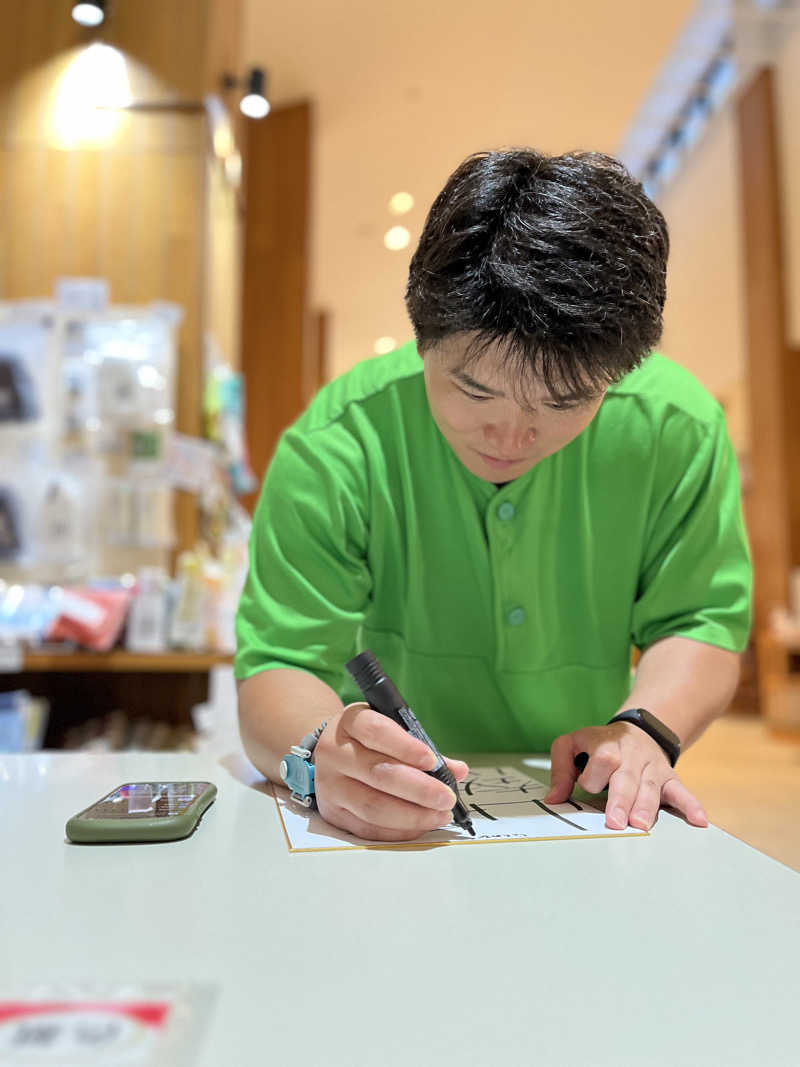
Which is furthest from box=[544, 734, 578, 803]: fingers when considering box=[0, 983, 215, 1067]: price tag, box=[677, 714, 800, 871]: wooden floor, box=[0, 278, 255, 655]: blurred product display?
box=[0, 278, 255, 655]: blurred product display

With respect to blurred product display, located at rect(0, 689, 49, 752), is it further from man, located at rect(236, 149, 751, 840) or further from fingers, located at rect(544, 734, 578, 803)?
fingers, located at rect(544, 734, 578, 803)

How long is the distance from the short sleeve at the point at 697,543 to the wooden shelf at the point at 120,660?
1335 mm

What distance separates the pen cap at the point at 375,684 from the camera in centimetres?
74

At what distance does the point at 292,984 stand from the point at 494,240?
0.58 m

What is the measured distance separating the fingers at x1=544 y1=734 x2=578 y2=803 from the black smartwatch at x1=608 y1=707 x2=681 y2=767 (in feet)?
0.25

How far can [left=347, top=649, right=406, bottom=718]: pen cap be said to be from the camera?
2.44 feet

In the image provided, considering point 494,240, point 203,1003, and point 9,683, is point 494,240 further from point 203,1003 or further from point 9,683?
point 9,683

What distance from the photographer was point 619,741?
856 millimetres

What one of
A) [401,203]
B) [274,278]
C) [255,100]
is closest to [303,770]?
[255,100]

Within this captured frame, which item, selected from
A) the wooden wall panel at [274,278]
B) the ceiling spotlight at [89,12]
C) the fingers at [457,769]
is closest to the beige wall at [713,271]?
the wooden wall panel at [274,278]

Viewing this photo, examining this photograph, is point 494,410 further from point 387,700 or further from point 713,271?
point 713,271

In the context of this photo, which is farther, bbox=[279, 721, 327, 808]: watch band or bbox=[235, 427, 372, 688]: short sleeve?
bbox=[235, 427, 372, 688]: short sleeve

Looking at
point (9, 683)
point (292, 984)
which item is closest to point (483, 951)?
point (292, 984)

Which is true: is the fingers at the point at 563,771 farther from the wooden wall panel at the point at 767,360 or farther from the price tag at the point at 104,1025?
the wooden wall panel at the point at 767,360
